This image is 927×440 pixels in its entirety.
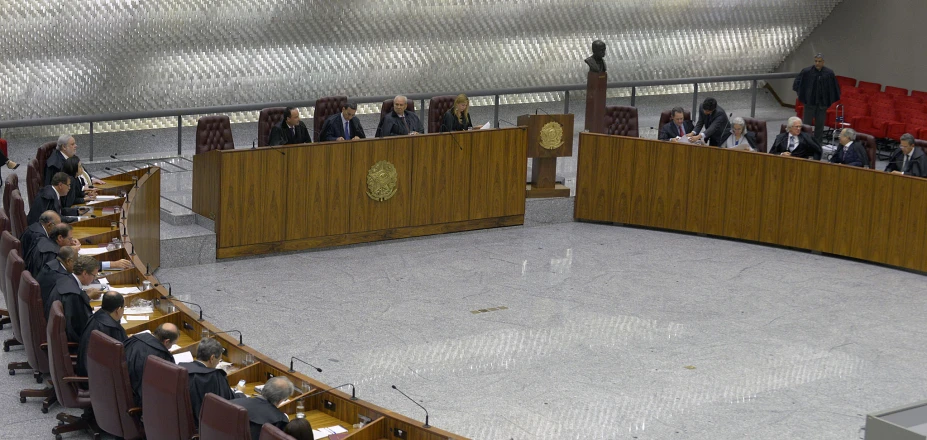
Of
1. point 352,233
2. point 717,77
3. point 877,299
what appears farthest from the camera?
point 717,77

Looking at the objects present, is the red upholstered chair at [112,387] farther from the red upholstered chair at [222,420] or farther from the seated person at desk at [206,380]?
the red upholstered chair at [222,420]

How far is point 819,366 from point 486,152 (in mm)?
4663

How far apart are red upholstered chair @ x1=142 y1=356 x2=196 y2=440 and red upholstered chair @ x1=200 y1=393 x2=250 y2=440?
1.18 feet

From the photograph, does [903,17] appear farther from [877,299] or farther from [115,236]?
[115,236]

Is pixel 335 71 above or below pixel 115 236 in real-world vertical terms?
above

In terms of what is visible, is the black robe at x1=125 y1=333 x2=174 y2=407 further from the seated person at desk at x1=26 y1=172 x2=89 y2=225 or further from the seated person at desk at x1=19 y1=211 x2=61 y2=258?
the seated person at desk at x1=26 y1=172 x2=89 y2=225

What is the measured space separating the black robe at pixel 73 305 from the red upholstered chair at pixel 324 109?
612 cm

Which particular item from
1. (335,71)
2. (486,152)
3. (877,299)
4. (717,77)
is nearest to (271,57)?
(335,71)

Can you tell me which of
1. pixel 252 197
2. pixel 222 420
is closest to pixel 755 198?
pixel 252 197

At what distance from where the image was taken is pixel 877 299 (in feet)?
35.6

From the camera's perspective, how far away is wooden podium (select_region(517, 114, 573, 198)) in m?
13.1

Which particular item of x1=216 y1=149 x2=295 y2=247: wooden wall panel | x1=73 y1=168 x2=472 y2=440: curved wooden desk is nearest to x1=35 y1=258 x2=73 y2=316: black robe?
x1=73 y1=168 x2=472 y2=440: curved wooden desk

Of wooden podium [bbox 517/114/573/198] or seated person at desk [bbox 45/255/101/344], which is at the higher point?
wooden podium [bbox 517/114/573/198]

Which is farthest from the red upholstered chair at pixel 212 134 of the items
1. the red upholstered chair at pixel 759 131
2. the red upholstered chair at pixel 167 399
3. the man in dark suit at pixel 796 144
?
the red upholstered chair at pixel 167 399
